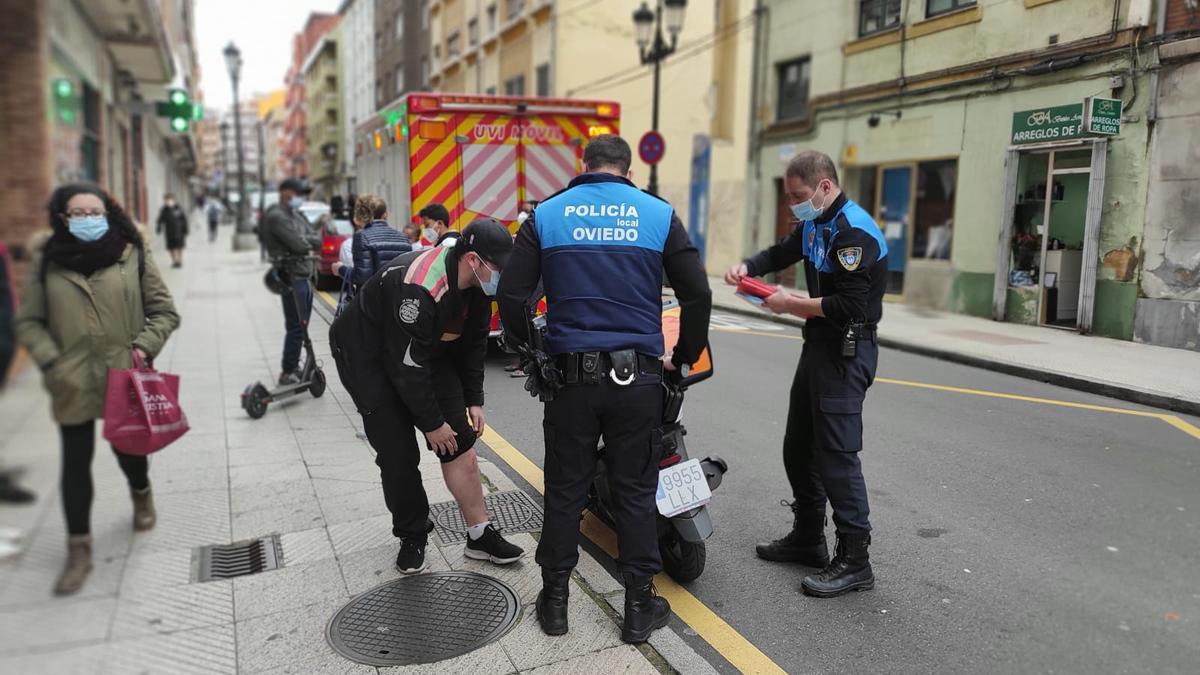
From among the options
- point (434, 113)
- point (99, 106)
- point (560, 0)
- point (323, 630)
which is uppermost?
point (560, 0)

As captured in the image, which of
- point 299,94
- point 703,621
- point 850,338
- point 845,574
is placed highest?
point 299,94

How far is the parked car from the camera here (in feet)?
52.9

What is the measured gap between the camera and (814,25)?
17562 millimetres

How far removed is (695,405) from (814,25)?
12.9m

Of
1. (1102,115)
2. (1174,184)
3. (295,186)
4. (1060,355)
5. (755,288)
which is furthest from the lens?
(1102,115)

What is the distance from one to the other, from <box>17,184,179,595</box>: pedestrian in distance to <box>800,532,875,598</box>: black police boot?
293cm

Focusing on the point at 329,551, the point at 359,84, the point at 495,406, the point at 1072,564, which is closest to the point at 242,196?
the point at 495,406

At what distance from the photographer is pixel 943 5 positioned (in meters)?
14.4

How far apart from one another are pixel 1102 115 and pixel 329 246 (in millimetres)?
13170

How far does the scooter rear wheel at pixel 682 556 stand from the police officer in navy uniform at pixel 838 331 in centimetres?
49

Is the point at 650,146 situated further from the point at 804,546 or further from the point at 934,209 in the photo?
the point at 804,546

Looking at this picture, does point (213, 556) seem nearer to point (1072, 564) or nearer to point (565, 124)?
point (1072, 564)

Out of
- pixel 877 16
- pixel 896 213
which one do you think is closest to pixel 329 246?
pixel 896 213

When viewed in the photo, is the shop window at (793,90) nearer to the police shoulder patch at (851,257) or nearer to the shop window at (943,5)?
the shop window at (943,5)
